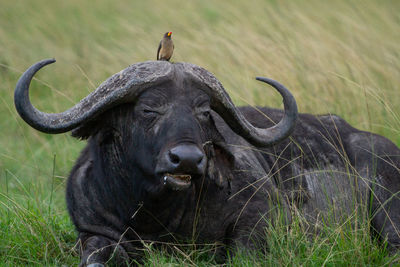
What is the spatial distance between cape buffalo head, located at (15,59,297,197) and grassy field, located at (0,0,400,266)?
0.63 metres

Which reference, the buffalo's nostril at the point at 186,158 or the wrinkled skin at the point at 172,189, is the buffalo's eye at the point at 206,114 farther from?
the buffalo's nostril at the point at 186,158

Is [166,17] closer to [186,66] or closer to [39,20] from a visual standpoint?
[39,20]

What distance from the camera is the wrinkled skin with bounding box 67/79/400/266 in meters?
4.22

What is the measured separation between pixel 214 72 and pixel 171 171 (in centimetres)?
499

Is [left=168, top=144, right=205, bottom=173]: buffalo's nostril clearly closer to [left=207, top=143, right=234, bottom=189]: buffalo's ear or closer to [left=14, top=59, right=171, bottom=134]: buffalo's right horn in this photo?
[left=14, top=59, right=171, bottom=134]: buffalo's right horn

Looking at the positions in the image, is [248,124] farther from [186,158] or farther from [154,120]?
[186,158]

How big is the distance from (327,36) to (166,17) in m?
4.22

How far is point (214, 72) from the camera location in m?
8.74

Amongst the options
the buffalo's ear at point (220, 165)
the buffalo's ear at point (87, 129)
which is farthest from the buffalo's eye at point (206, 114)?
the buffalo's ear at point (87, 129)

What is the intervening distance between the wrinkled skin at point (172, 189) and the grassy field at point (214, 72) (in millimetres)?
246

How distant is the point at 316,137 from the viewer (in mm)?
5750

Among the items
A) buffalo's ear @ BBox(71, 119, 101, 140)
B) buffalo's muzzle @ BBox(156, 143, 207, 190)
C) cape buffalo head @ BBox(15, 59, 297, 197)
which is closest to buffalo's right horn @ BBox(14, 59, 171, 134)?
cape buffalo head @ BBox(15, 59, 297, 197)

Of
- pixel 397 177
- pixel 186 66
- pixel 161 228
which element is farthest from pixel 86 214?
pixel 397 177

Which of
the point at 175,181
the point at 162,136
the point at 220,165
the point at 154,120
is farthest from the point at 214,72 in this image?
the point at 175,181
